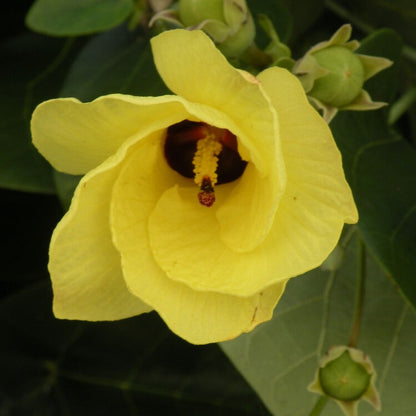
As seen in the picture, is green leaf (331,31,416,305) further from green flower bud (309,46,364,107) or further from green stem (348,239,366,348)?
green flower bud (309,46,364,107)

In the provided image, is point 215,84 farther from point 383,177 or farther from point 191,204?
point 383,177

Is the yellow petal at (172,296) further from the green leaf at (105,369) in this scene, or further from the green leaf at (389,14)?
the green leaf at (389,14)

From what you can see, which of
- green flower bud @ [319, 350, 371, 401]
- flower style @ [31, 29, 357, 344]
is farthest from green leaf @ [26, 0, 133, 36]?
green flower bud @ [319, 350, 371, 401]

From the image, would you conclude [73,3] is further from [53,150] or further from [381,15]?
[381,15]

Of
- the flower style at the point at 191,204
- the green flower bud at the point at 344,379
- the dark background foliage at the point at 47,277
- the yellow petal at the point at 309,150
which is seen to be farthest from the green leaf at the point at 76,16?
the green flower bud at the point at 344,379

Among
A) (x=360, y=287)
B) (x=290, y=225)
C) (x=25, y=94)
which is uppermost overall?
(x=290, y=225)

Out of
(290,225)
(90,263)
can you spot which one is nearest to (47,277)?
(90,263)
